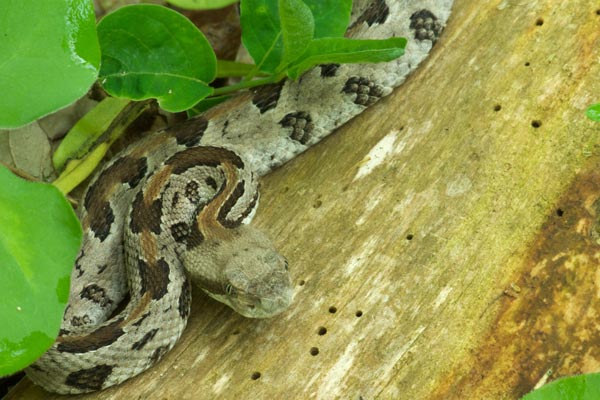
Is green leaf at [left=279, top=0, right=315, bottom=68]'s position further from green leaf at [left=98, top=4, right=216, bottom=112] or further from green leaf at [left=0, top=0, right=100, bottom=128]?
green leaf at [left=0, top=0, right=100, bottom=128]

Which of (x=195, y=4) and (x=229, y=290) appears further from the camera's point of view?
(x=195, y=4)

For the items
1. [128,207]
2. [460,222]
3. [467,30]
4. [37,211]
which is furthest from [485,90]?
A: [37,211]

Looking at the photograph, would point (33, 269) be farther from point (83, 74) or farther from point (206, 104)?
point (206, 104)

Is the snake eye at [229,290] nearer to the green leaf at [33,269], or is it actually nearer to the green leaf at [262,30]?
the green leaf at [33,269]

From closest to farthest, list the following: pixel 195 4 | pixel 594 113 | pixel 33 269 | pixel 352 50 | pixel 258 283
→ pixel 33 269 → pixel 594 113 → pixel 258 283 → pixel 352 50 → pixel 195 4

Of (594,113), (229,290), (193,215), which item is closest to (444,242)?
(594,113)

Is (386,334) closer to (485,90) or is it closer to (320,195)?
(320,195)

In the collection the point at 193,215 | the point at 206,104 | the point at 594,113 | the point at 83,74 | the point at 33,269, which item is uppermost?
the point at 594,113

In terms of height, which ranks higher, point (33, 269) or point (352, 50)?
point (352, 50)
